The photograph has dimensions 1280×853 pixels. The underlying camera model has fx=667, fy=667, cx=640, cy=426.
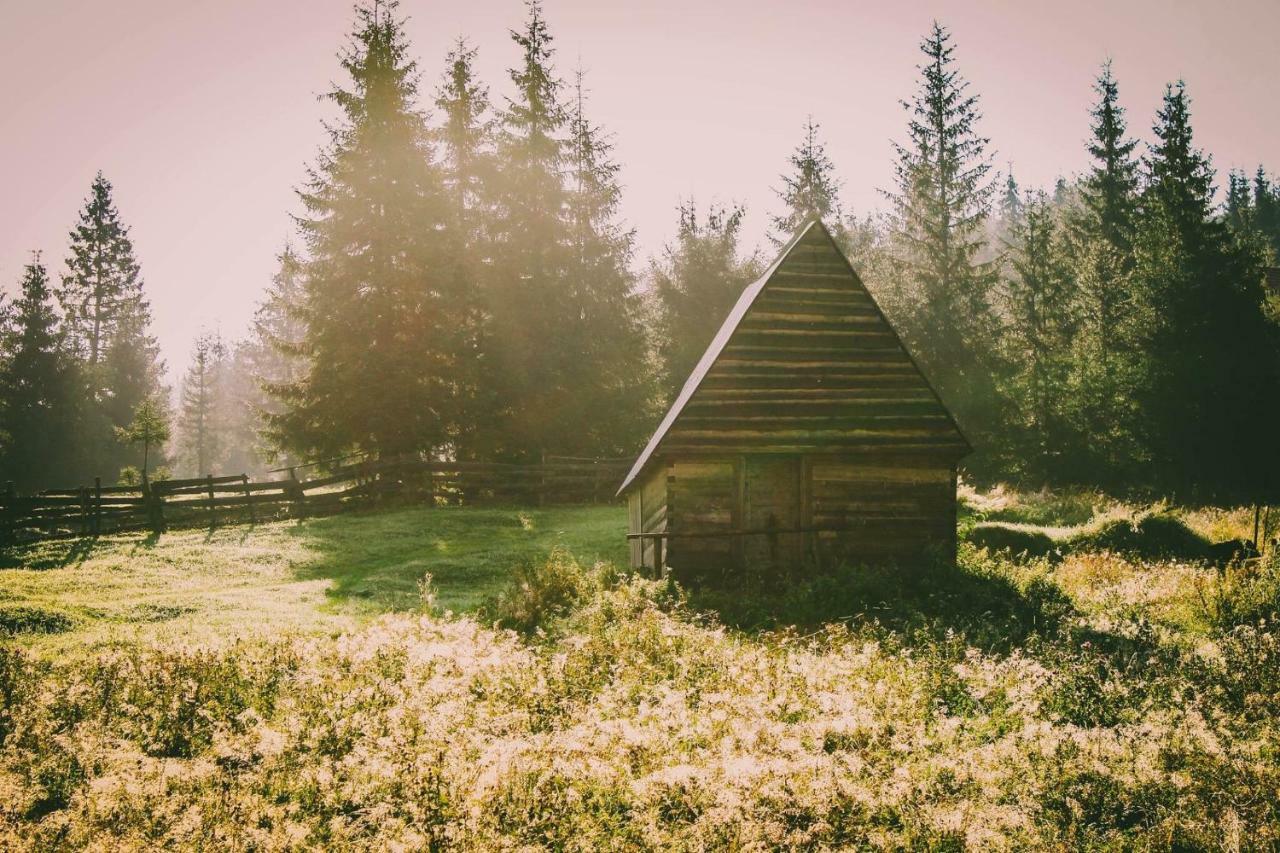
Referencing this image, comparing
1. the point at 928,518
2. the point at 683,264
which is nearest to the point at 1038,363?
the point at 683,264

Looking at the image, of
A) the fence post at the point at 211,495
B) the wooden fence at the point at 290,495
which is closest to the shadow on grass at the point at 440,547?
the wooden fence at the point at 290,495

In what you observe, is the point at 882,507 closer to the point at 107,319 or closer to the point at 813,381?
the point at 813,381

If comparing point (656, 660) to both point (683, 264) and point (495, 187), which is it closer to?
point (495, 187)

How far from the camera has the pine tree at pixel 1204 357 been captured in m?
25.8

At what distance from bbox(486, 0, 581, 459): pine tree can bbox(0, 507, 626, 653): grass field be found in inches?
281

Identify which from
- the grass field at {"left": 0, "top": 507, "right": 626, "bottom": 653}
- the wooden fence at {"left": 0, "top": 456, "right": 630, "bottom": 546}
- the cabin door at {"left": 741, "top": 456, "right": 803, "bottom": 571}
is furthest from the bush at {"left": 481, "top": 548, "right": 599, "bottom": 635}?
the wooden fence at {"left": 0, "top": 456, "right": 630, "bottom": 546}

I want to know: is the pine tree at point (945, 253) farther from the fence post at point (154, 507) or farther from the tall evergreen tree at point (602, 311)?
the fence post at point (154, 507)

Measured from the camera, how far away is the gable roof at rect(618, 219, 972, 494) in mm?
13469

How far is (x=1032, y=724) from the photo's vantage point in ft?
17.8

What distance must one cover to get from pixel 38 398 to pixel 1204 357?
62482 millimetres

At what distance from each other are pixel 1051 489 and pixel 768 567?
83.0 feet

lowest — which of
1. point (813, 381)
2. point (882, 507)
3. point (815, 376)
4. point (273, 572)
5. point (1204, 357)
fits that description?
point (273, 572)

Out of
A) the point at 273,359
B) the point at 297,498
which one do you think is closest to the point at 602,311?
the point at 297,498

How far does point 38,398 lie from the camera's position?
4200cm
